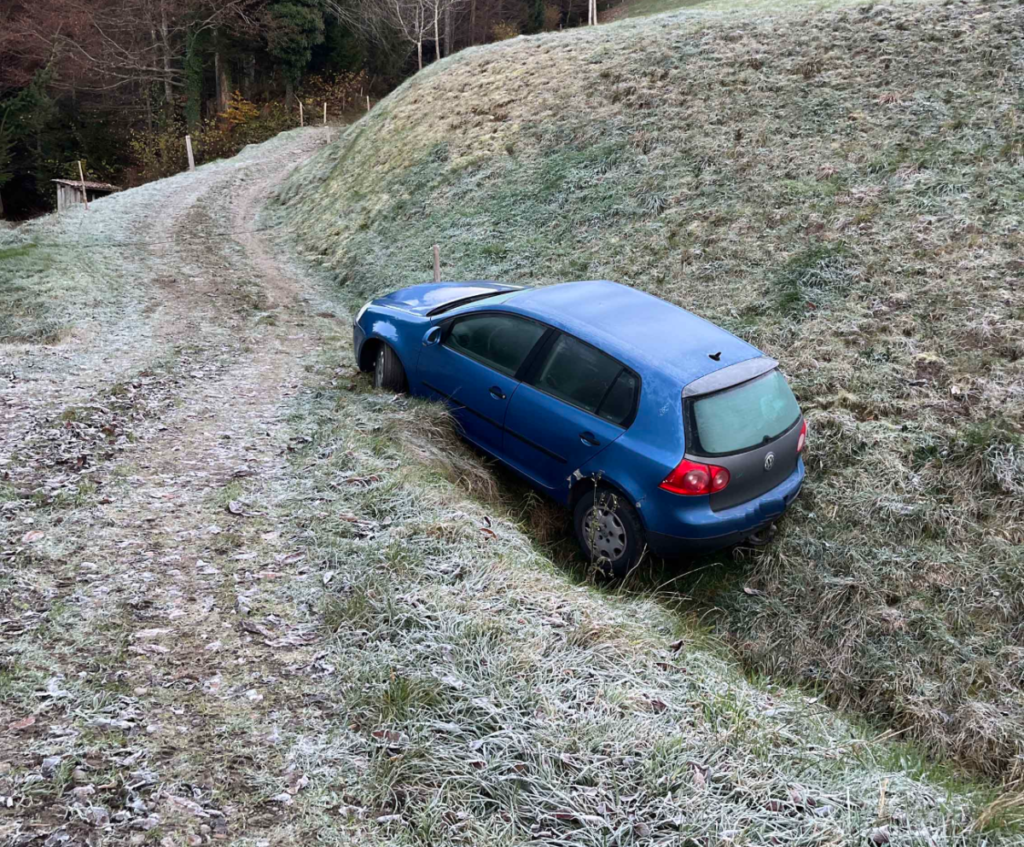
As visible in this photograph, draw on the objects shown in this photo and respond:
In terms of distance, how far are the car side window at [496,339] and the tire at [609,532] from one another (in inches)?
52.6

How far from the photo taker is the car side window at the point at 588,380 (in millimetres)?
5324

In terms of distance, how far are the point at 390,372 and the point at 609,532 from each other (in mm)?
3020

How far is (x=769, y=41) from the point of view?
49.0 ft

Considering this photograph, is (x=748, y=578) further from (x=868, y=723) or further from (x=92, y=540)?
(x=92, y=540)

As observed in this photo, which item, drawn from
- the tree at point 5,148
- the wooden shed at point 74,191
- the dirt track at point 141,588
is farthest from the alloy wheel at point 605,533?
the tree at point 5,148

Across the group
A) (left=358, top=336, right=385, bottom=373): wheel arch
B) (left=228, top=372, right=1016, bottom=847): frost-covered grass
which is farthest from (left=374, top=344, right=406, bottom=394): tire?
(left=228, top=372, right=1016, bottom=847): frost-covered grass

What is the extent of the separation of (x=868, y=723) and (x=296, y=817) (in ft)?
11.4

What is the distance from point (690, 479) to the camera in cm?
496

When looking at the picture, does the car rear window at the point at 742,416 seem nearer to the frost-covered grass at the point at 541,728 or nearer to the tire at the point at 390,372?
the frost-covered grass at the point at 541,728

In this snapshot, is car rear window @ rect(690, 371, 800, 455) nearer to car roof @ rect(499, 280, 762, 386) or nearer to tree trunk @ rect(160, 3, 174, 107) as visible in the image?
car roof @ rect(499, 280, 762, 386)

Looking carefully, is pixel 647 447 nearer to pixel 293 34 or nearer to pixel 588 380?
pixel 588 380

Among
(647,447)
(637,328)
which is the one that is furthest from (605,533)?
(637,328)

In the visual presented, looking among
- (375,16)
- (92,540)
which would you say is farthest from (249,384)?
(375,16)

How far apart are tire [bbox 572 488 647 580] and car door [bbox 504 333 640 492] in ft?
0.99
